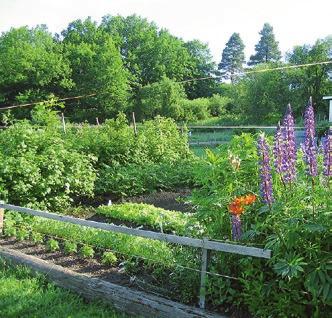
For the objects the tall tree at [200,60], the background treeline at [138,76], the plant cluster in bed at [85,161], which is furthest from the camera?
the tall tree at [200,60]

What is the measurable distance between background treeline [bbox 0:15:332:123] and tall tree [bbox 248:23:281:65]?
33.7 feet

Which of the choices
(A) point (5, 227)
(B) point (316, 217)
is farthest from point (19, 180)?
(B) point (316, 217)

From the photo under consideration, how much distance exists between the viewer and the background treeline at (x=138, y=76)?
36062 mm

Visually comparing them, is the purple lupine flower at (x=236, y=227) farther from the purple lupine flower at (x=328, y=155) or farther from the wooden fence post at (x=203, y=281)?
the purple lupine flower at (x=328, y=155)

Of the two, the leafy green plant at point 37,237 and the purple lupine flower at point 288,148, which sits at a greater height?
the purple lupine flower at point 288,148

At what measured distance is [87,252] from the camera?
5363mm

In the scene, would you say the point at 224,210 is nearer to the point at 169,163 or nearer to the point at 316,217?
the point at 316,217

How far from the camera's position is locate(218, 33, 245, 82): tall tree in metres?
81.2

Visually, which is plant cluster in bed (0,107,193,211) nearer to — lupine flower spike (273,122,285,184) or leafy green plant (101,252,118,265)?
leafy green plant (101,252,118,265)

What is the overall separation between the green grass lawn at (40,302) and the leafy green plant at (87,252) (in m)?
0.62

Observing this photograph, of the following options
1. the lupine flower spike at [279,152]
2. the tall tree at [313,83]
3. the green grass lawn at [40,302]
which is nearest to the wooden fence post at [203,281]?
the green grass lawn at [40,302]

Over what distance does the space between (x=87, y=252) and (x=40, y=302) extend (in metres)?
1.12

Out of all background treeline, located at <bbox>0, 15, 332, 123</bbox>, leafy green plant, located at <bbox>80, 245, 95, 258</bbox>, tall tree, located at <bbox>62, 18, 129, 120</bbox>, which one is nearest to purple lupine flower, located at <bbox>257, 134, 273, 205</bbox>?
leafy green plant, located at <bbox>80, 245, 95, 258</bbox>

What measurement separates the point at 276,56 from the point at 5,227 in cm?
7450
